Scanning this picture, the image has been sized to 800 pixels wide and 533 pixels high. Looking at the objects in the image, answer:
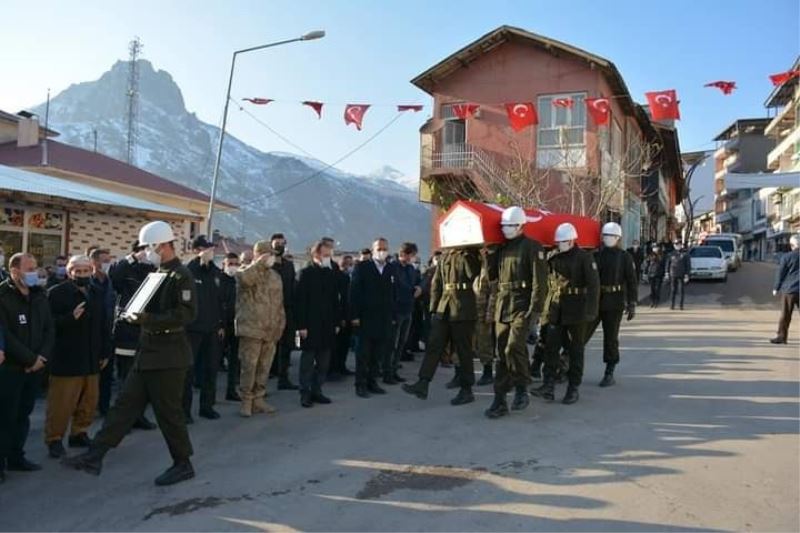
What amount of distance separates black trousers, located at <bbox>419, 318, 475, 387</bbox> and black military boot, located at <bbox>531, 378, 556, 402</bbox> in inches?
33.3

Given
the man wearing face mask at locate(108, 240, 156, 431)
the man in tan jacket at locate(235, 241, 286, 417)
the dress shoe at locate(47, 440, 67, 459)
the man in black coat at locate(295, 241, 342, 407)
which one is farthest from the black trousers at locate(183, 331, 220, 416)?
the dress shoe at locate(47, 440, 67, 459)

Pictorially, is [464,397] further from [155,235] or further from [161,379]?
[155,235]

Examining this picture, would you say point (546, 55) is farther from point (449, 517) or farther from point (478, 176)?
point (449, 517)

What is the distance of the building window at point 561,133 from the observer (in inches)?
1015

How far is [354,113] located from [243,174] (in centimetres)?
12625

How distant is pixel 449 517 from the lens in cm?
450

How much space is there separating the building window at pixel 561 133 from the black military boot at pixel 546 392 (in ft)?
60.9

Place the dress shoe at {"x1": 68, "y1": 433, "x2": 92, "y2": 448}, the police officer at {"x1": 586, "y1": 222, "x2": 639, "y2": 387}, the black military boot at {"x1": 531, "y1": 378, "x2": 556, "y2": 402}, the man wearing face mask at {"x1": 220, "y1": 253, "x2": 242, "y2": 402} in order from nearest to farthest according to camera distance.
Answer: the dress shoe at {"x1": 68, "y1": 433, "x2": 92, "y2": 448}
the black military boot at {"x1": 531, "y1": 378, "x2": 556, "y2": 402}
the man wearing face mask at {"x1": 220, "y1": 253, "x2": 242, "y2": 402}
the police officer at {"x1": 586, "y1": 222, "x2": 639, "y2": 387}

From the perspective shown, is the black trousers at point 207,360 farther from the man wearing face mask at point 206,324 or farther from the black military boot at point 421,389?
the black military boot at point 421,389

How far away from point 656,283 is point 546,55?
1137cm

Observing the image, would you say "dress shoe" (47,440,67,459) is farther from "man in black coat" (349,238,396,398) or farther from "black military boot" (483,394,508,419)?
"black military boot" (483,394,508,419)

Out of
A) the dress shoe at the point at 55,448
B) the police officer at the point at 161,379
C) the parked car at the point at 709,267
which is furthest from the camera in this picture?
the parked car at the point at 709,267

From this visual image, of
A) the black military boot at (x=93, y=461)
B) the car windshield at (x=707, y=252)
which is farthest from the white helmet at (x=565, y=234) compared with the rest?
the car windshield at (x=707, y=252)

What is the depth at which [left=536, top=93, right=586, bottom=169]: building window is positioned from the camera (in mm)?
25781
